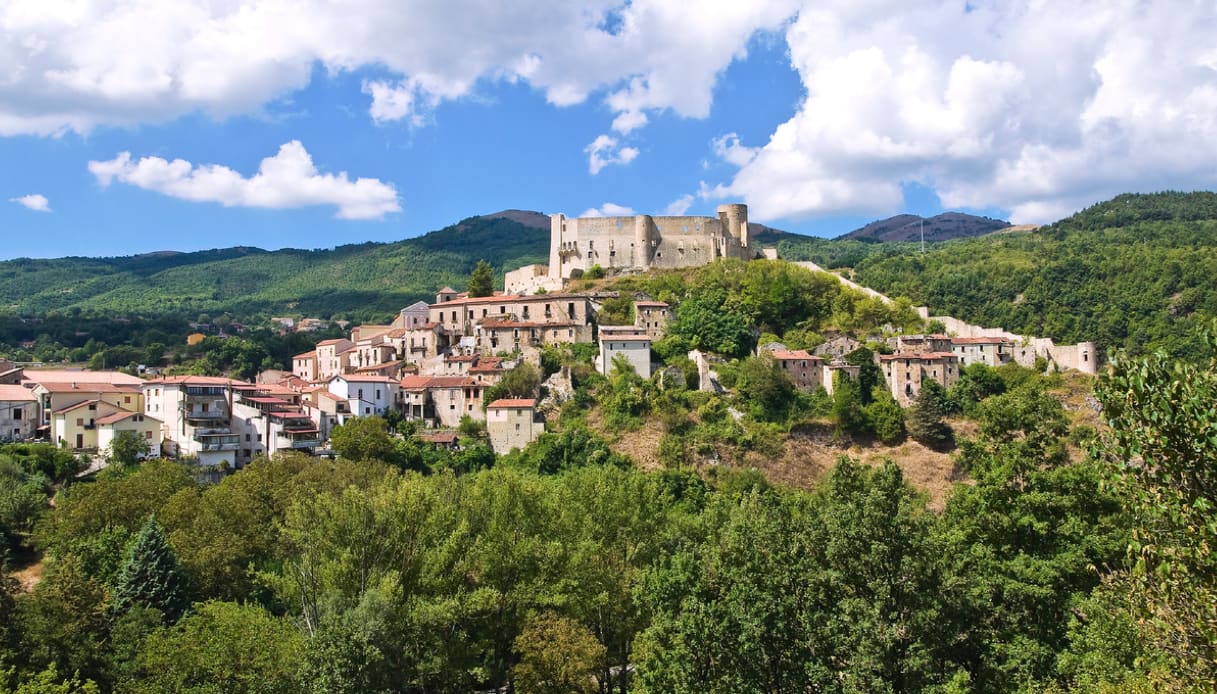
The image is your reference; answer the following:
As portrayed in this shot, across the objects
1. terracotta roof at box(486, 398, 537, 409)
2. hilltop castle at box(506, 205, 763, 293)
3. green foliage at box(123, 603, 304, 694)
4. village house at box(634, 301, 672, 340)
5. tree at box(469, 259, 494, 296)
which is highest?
hilltop castle at box(506, 205, 763, 293)

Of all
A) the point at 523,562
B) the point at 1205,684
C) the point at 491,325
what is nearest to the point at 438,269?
the point at 491,325

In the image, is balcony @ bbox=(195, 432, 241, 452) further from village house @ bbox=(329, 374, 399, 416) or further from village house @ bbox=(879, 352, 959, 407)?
village house @ bbox=(879, 352, 959, 407)

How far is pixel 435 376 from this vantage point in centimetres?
6450

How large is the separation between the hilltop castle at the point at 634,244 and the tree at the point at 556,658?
187 feet

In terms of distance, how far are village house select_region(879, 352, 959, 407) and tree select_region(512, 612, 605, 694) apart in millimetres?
41789

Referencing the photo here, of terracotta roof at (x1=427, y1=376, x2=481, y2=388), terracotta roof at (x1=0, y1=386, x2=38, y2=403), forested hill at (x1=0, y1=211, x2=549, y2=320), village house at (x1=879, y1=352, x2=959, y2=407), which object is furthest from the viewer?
forested hill at (x1=0, y1=211, x2=549, y2=320)

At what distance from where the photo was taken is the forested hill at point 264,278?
144 m

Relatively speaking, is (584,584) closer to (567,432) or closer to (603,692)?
(603,692)

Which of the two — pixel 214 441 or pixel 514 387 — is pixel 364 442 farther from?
pixel 514 387

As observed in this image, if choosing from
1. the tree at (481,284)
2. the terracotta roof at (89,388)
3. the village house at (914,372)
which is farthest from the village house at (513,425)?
the village house at (914,372)

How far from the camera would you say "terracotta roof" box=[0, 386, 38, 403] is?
175 ft

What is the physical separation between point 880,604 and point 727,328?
46402 millimetres

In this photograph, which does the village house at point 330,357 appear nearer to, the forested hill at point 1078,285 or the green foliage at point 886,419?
the green foliage at point 886,419

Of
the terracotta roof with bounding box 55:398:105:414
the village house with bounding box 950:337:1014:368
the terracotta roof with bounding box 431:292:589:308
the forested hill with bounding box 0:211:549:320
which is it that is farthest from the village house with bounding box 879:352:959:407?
the forested hill with bounding box 0:211:549:320
